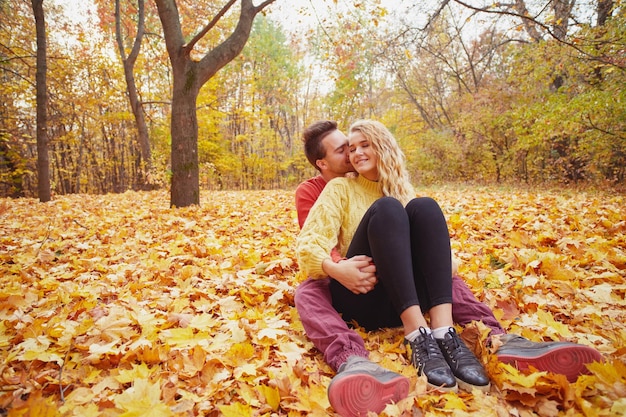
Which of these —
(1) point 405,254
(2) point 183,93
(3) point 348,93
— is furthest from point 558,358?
(3) point 348,93

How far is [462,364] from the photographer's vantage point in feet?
4.39

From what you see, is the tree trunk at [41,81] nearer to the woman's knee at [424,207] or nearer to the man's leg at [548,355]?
the woman's knee at [424,207]

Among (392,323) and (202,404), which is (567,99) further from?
(202,404)

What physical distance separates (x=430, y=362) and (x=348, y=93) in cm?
1686

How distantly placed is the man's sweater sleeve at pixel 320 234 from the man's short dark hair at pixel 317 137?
0.45m

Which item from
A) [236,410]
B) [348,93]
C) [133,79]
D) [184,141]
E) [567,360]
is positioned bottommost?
[236,410]

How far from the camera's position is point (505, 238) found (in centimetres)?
329

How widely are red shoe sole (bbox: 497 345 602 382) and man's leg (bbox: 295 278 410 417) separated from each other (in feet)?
1.57

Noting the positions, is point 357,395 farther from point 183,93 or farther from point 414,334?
point 183,93

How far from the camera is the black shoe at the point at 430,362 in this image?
1286 millimetres

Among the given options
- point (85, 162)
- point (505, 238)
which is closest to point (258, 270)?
point (505, 238)

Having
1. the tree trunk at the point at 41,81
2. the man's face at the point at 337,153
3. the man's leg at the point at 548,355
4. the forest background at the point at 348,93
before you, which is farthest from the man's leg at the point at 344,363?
the tree trunk at the point at 41,81

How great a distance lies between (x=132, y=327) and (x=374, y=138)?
1.59 m

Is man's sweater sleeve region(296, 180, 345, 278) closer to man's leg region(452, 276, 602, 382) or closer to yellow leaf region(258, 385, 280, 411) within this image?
yellow leaf region(258, 385, 280, 411)
